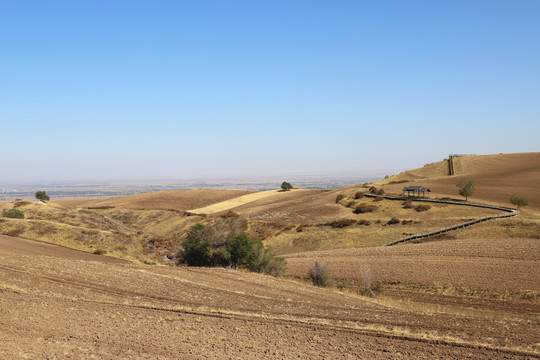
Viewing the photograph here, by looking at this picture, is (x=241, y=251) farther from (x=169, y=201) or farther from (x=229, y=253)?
(x=169, y=201)

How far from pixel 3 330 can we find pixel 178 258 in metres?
31.8

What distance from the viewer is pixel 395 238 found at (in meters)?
51.1

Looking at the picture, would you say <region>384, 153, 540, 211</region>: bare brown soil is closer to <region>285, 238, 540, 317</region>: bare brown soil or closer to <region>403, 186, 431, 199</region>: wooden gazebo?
<region>403, 186, 431, 199</region>: wooden gazebo

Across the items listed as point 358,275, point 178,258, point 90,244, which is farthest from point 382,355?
point 90,244

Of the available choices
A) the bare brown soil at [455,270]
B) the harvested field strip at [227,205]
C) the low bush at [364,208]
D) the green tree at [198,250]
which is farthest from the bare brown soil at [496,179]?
the green tree at [198,250]

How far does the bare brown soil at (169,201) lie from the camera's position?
106 m

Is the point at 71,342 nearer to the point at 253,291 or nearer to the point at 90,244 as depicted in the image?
the point at 253,291

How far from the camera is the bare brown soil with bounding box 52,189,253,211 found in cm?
10581

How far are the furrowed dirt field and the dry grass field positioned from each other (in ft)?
0.20

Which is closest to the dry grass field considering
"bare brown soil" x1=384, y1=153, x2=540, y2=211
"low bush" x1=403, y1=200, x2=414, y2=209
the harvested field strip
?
"low bush" x1=403, y1=200, x2=414, y2=209

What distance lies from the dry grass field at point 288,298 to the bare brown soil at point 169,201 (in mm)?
53542

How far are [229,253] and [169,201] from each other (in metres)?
79.2

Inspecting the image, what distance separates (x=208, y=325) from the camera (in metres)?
15.2

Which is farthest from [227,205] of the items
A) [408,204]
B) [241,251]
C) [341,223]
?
[241,251]
